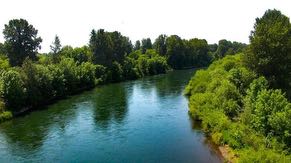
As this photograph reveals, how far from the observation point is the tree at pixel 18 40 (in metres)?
93.8

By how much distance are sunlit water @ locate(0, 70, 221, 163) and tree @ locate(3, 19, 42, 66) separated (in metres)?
34.2

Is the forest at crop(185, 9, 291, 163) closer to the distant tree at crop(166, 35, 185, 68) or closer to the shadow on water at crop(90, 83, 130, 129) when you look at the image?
the shadow on water at crop(90, 83, 130, 129)

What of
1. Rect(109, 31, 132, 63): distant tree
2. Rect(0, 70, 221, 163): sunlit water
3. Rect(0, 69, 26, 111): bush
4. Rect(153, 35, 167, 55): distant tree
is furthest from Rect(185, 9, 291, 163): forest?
Rect(153, 35, 167, 55): distant tree

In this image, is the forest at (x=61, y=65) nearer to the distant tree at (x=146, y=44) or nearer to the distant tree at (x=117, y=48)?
Result: the distant tree at (x=117, y=48)

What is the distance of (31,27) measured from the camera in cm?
9719

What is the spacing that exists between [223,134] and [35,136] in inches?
925

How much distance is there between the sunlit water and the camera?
35497 millimetres

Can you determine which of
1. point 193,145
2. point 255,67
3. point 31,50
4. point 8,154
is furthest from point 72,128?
point 31,50

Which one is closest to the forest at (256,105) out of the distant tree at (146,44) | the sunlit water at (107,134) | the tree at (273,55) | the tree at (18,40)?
the tree at (273,55)

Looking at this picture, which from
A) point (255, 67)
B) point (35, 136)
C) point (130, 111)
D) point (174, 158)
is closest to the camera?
point (174, 158)

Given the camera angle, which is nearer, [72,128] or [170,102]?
[72,128]

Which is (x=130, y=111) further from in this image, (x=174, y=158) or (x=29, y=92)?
(x=174, y=158)

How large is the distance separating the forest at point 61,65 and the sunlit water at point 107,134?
4.92m

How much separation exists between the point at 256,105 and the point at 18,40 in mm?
77508
